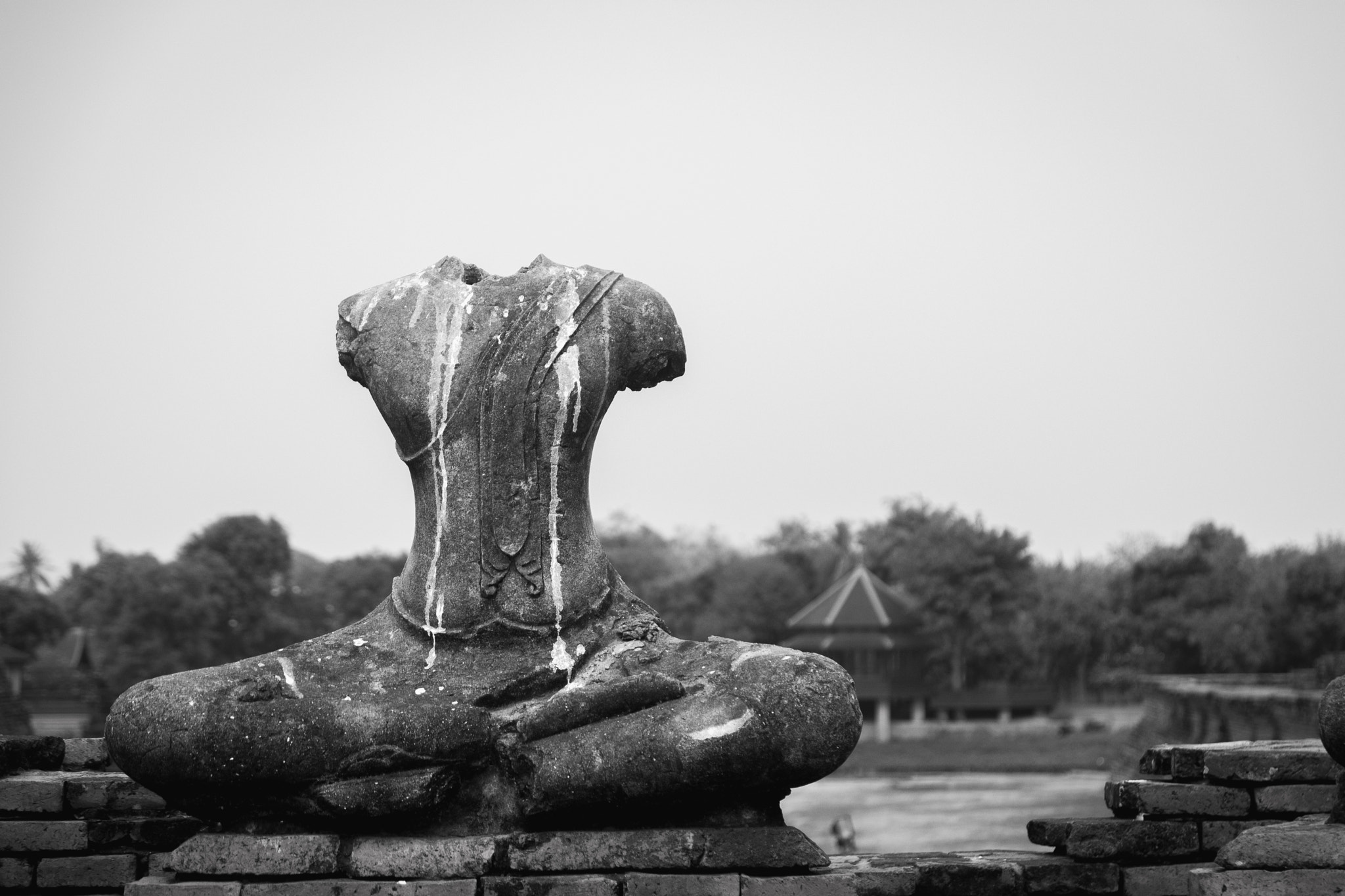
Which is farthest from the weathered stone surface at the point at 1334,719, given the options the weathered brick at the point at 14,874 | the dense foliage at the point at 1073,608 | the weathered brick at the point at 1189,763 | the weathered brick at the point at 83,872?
the dense foliage at the point at 1073,608

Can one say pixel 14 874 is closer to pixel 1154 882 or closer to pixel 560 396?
pixel 560 396

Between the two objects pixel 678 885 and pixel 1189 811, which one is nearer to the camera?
pixel 678 885

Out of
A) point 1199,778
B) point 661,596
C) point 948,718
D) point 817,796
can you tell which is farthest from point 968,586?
point 1199,778

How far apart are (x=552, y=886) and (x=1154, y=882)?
2882mm

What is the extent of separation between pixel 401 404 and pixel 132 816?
2400 millimetres

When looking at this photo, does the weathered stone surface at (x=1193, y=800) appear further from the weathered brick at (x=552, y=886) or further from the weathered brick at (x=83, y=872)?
the weathered brick at (x=83, y=872)

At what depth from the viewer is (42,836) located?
8547 mm

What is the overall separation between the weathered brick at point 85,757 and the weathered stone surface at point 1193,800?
488 cm

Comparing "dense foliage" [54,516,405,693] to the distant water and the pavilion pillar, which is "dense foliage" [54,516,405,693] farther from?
the pavilion pillar

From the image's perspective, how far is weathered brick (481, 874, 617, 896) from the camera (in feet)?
22.9

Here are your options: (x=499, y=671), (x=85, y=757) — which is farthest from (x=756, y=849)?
(x=85, y=757)

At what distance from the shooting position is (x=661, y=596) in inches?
2817

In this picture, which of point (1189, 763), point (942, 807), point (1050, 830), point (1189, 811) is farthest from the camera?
point (942, 807)

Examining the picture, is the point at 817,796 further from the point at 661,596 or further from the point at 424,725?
the point at 424,725
